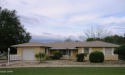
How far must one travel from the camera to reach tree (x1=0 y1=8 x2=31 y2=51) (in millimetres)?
56250

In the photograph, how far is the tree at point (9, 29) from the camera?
56.2m

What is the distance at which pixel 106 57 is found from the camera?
50688 mm

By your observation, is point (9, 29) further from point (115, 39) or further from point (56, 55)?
point (115, 39)

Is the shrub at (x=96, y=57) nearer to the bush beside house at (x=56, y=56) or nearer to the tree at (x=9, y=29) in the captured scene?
the bush beside house at (x=56, y=56)

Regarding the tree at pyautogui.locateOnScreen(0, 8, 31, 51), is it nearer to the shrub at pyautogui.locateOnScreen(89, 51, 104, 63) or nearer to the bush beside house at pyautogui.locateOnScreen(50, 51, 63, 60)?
the bush beside house at pyautogui.locateOnScreen(50, 51, 63, 60)

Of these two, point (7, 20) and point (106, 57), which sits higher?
point (7, 20)

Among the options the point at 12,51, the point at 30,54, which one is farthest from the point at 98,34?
the point at 30,54

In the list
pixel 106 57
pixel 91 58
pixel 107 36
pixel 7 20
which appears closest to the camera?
pixel 91 58

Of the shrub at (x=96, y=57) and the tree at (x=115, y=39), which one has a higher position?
the tree at (x=115, y=39)

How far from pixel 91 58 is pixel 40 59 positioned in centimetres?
792

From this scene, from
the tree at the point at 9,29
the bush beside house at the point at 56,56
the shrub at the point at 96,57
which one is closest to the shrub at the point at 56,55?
the bush beside house at the point at 56,56
